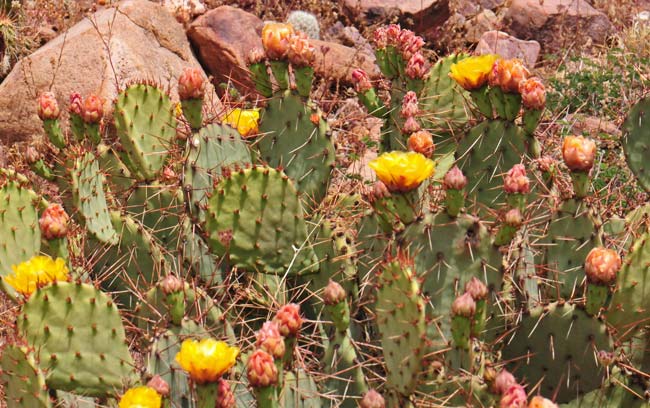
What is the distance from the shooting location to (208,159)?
110 inches

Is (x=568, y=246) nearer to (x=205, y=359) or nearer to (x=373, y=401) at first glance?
(x=373, y=401)

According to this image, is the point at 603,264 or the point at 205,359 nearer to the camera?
the point at 205,359

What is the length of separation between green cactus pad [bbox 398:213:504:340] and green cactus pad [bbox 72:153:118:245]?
Answer: 1.09 m

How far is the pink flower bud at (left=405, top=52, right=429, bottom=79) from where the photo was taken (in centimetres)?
302

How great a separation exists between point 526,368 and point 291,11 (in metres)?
5.09

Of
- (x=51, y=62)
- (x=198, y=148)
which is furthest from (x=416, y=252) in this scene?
(x=51, y=62)

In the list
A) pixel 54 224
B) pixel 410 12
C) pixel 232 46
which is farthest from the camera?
pixel 410 12

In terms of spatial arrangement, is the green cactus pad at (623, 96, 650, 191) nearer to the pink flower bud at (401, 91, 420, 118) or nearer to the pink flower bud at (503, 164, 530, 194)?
the pink flower bud at (401, 91, 420, 118)

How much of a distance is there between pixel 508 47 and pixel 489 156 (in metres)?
4.23

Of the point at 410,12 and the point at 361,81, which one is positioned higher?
the point at 361,81

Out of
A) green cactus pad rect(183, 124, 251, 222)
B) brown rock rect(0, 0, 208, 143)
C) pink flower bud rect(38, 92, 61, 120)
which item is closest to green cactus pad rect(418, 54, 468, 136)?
green cactus pad rect(183, 124, 251, 222)

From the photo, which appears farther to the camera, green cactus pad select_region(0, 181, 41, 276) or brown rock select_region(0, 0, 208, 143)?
brown rock select_region(0, 0, 208, 143)

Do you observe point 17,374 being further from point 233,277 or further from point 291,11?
point 291,11

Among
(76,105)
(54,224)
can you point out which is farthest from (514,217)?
(76,105)
